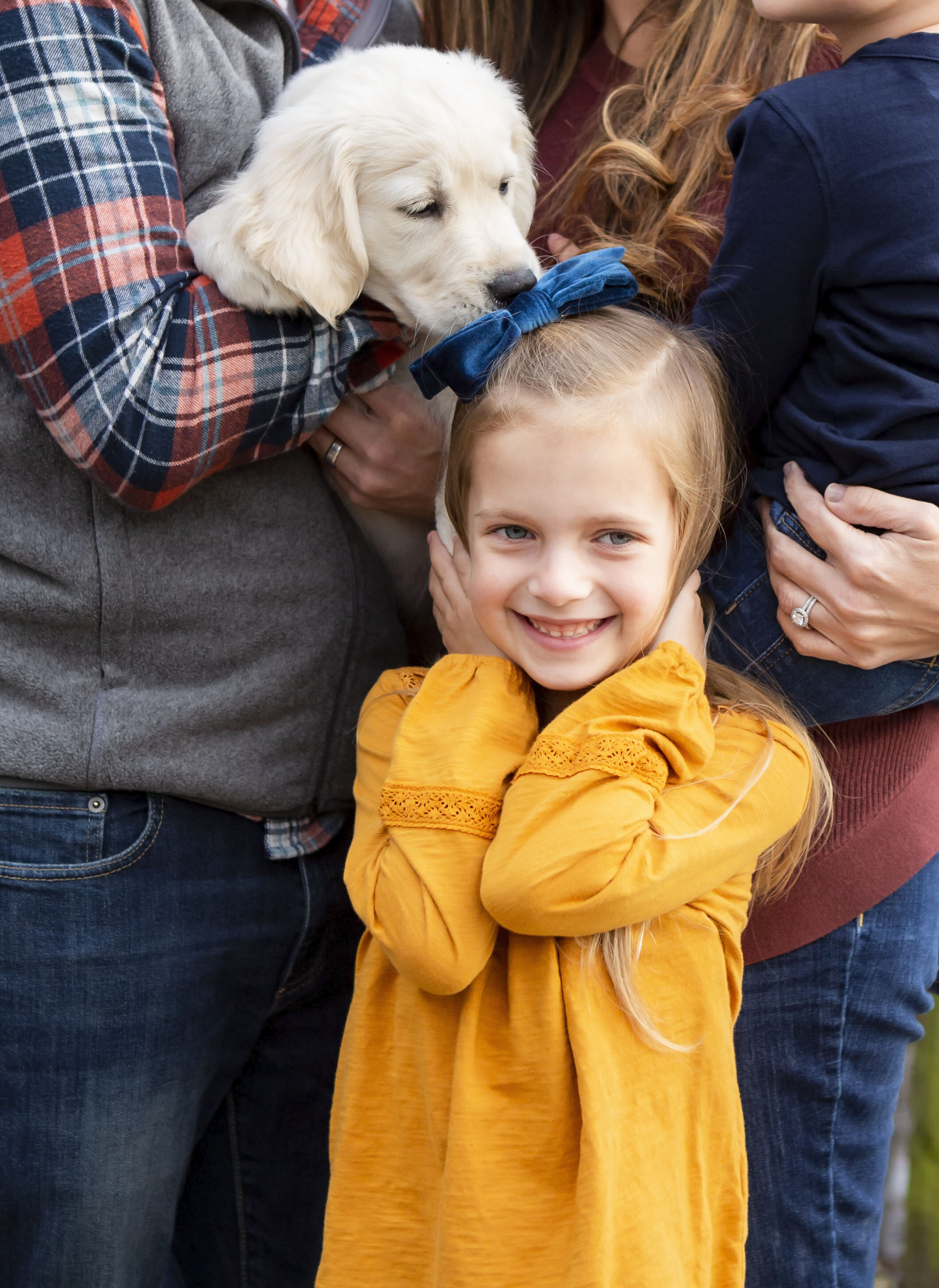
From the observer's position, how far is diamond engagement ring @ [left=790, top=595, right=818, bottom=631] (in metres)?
1.10

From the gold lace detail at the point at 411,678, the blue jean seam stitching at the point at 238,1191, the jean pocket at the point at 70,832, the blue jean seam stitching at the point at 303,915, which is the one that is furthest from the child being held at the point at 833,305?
the blue jean seam stitching at the point at 238,1191

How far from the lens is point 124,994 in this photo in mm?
→ 1199

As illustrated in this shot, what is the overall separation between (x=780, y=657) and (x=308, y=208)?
30.5 inches

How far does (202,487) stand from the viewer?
4.02ft

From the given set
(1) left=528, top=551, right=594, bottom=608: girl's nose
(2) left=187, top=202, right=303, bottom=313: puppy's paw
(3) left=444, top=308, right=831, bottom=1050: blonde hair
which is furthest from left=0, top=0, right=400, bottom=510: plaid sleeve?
(1) left=528, top=551, right=594, bottom=608: girl's nose

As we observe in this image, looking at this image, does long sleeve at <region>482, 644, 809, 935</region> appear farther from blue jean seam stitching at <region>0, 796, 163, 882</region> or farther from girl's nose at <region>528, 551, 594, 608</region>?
blue jean seam stitching at <region>0, 796, 163, 882</region>

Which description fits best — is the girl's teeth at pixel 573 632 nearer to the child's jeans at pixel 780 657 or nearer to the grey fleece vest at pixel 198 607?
the child's jeans at pixel 780 657

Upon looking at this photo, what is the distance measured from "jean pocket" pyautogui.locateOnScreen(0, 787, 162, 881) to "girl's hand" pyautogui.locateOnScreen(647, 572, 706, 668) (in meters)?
0.61

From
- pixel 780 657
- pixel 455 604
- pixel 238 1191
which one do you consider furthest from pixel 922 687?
pixel 238 1191

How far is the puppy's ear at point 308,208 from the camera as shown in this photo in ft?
3.96

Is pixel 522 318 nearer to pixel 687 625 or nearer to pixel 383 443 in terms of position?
pixel 383 443

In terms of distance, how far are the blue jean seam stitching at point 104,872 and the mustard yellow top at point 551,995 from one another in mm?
274

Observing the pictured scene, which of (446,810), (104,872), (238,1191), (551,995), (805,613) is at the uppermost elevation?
(805,613)

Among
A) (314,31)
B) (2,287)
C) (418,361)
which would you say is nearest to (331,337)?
(418,361)
